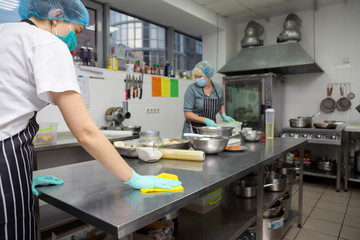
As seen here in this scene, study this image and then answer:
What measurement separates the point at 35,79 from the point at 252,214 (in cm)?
153

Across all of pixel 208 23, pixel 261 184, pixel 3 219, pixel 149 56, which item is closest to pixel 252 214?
pixel 261 184

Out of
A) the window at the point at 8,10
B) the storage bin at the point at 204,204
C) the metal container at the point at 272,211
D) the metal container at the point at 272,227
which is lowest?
the metal container at the point at 272,227

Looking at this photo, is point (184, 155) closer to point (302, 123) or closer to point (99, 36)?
point (99, 36)

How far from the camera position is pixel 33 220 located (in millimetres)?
1016

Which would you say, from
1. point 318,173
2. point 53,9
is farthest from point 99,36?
point 318,173

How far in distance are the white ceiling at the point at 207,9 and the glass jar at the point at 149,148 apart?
2.56 meters

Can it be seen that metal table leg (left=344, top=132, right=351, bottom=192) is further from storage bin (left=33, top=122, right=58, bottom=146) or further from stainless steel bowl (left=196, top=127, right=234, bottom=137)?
storage bin (left=33, top=122, right=58, bottom=146)

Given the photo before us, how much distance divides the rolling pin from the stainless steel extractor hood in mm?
2968

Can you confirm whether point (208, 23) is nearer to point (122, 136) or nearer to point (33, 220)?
point (122, 136)

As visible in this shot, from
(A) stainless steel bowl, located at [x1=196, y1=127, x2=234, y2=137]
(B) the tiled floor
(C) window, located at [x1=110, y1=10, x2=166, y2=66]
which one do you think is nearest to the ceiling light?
(C) window, located at [x1=110, y1=10, x2=166, y2=66]

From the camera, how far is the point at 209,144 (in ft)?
5.50

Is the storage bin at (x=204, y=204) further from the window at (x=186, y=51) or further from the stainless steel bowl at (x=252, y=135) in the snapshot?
the window at (x=186, y=51)

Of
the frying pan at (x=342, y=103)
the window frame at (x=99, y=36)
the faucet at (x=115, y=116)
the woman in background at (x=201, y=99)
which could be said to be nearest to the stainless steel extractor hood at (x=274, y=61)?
the frying pan at (x=342, y=103)

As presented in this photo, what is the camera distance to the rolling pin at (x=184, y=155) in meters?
1.50
